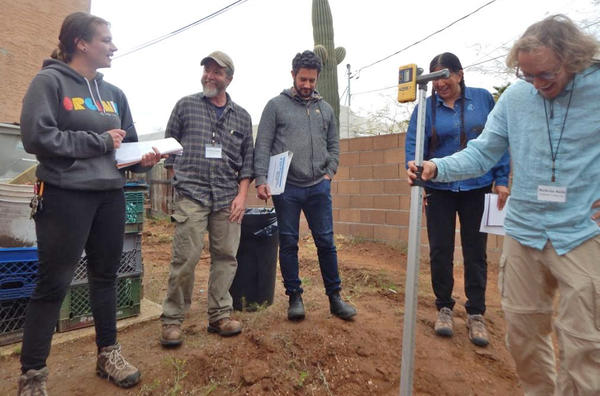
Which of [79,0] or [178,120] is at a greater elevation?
[79,0]

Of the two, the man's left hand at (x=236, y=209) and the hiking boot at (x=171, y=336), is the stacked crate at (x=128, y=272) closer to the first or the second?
the hiking boot at (x=171, y=336)

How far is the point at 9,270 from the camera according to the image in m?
2.51

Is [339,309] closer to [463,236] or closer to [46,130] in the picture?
[463,236]

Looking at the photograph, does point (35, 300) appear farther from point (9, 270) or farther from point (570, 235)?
point (570, 235)

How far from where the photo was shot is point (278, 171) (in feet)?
8.75

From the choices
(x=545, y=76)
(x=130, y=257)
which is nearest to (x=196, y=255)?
(x=130, y=257)

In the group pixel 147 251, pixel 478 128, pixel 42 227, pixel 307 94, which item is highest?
pixel 307 94

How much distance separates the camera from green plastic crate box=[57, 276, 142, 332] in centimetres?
276

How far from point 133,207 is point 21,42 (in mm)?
6804

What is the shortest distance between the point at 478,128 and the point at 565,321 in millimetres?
1488

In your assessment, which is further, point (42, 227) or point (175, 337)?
point (175, 337)

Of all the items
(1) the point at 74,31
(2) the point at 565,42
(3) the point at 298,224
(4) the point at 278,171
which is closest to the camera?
(2) the point at 565,42

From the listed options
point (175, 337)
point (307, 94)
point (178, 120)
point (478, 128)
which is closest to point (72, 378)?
point (175, 337)

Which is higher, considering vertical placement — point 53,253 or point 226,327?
point 53,253
